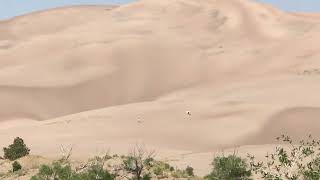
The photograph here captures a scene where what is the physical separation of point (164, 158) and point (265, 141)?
1302 centimetres

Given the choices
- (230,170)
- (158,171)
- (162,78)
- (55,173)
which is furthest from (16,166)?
(162,78)

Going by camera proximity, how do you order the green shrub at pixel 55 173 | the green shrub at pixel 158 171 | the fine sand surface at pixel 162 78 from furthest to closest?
the fine sand surface at pixel 162 78 < the green shrub at pixel 158 171 < the green shrub at pixel 55 173

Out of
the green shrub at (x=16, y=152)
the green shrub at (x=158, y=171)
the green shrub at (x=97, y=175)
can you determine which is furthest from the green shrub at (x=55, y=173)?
the green shrub at (x=16, y=152)

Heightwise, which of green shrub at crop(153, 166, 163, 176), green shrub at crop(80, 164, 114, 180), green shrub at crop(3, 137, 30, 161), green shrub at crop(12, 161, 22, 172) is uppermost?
green shrub at crop(3, 137, 30, 161)

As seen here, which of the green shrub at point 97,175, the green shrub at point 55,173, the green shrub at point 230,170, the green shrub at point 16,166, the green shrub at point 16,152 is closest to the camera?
the green shrub at point 97,175

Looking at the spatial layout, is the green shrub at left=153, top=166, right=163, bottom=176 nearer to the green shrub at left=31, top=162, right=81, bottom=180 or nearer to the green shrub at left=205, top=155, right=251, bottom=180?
the green shrub at left=205, top=155, right=251, bottom=180

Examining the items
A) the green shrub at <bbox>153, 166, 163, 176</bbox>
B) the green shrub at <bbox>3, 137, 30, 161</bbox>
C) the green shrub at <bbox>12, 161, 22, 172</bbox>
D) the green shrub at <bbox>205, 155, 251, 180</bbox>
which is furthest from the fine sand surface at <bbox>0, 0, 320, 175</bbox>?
the green shrub at <bbox>12, 161, 22, 172</bbox>

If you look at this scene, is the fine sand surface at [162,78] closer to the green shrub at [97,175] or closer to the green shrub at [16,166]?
the green shrub at [16,166]

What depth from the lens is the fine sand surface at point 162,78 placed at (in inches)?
2255

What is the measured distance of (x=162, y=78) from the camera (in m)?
96.6

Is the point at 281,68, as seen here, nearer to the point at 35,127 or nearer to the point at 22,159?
the point at 35,127

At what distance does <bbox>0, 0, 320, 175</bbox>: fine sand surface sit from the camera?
57281 millimetres

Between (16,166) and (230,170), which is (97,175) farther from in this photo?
(16,166)

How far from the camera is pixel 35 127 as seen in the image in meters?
64.1
